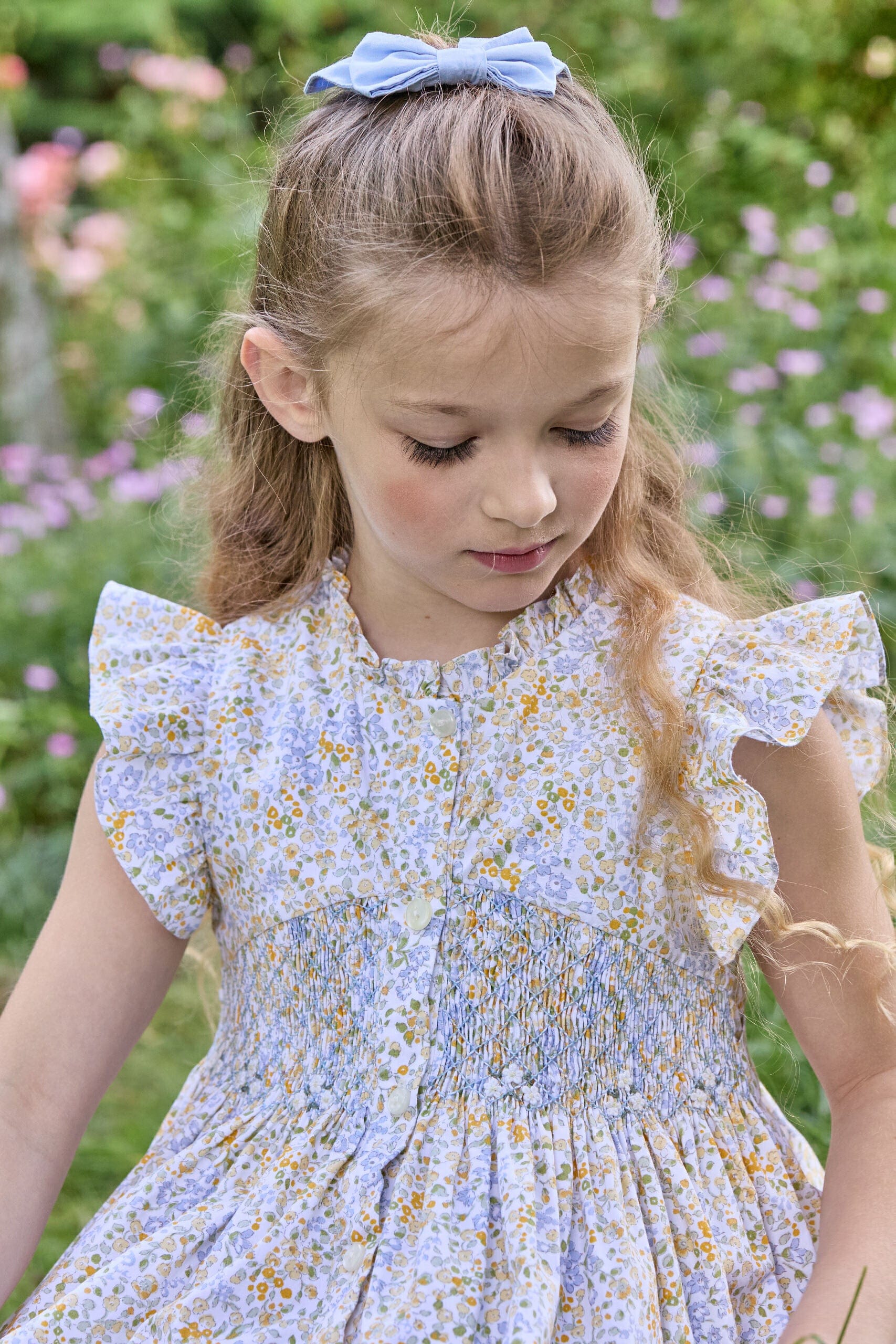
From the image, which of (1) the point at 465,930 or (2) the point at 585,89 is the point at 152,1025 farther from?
(2) the point at 585,89

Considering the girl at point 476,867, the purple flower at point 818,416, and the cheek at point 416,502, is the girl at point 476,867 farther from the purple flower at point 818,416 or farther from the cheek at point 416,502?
the purple flower at point 818,416

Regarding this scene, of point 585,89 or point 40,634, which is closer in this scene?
point 585,89

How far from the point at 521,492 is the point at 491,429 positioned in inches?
2.5

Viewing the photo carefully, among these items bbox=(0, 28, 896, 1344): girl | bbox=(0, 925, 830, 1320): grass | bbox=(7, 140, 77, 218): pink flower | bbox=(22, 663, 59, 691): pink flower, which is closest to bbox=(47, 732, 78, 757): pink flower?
bbox=(22, 663, 59, 691): pink flower

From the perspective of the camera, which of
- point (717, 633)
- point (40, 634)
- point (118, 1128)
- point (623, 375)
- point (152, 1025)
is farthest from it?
point (40, 634)

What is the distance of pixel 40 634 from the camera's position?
11.5 feet

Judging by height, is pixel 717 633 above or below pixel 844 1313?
above

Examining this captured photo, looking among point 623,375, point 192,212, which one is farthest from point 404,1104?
point 192,212

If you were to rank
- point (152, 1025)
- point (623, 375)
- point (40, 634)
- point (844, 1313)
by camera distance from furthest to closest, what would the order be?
point (40, 634)
point (152, 1025)
point (623, 375)
point (844, 1313)

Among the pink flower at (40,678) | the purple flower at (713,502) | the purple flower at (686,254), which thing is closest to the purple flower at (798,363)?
the purple flower at (686,254)

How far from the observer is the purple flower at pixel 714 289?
3.81 m

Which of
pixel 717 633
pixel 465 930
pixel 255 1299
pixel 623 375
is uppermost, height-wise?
pixel 623 375

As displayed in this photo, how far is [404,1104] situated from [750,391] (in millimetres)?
2481

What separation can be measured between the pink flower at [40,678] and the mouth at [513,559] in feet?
6.45
